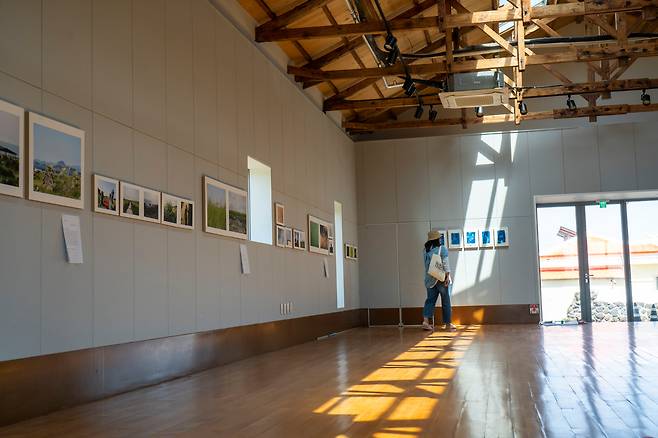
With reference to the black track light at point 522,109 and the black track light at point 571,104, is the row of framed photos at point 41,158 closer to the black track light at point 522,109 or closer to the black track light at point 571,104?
the black track light at point 522,109

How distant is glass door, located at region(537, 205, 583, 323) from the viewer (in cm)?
1605

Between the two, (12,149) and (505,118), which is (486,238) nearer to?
(505,118)

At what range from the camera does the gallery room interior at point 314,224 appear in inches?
187

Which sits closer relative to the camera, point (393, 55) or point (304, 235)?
point (393, 55)

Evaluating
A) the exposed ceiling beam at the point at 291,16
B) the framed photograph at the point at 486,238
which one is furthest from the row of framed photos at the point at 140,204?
the framed photograph at the point at 486,238

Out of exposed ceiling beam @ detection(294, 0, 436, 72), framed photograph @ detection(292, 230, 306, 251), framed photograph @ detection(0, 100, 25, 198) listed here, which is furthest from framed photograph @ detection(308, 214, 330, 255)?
framed photograph @ detection(0, 100, 25, 198)

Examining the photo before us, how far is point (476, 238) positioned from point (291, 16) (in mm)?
7372

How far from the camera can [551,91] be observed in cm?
1304

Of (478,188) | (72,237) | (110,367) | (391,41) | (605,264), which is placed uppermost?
(391,41)

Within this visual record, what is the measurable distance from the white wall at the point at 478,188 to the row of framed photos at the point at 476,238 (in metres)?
0.12

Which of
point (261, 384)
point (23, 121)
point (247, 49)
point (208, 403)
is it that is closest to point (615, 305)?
point (247, 49)

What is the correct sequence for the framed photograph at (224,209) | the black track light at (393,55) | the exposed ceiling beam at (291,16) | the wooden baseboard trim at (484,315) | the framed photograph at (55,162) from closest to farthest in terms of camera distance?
1. the framed photograph at (55,162)
2. the framed photograph at (224,209)
3. the exposed ceiling beam at (291,16)
4. the black track light at (393,55)
5. the wooden baseboard trim at (484,315)

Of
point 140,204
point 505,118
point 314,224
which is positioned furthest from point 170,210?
point 505,118

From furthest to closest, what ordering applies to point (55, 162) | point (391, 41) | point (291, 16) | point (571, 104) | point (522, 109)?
point (522, 109)
point (571, 104)
point (291, 16)
point (391, 41)
point (55, 162)
